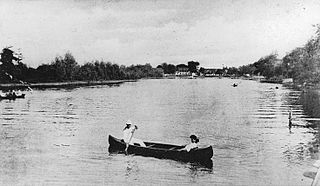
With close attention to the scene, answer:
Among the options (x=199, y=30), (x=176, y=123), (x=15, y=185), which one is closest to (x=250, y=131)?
(x=176, y=123)

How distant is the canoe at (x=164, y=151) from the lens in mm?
3062

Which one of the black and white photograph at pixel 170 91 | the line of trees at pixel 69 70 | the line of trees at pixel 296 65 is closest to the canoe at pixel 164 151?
the black and white photograph at pixel 170 91

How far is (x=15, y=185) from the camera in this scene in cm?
276

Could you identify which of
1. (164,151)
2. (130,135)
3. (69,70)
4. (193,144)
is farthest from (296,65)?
(69,70)

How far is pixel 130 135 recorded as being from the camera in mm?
3143

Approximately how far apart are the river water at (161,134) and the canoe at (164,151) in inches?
1.6

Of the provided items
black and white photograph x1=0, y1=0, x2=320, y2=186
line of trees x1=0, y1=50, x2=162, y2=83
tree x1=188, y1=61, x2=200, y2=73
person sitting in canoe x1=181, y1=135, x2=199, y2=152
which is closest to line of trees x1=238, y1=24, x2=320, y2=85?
black and white photograph x1=0, y1=0, x2=320, y2=186

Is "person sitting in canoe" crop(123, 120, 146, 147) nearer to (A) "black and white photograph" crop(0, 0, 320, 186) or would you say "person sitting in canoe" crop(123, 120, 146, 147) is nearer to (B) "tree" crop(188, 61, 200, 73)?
(A) "black and white photograph" crop(0, 0, 320, 186)

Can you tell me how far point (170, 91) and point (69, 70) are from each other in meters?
0.79

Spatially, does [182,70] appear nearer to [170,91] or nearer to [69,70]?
[170,91]

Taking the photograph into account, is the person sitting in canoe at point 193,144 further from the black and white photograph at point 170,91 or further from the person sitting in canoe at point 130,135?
the person sitting in canoe at point 130,135

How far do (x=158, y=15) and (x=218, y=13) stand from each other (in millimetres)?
366

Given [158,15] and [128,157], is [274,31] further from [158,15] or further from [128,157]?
[128,157]

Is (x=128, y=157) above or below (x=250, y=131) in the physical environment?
below
